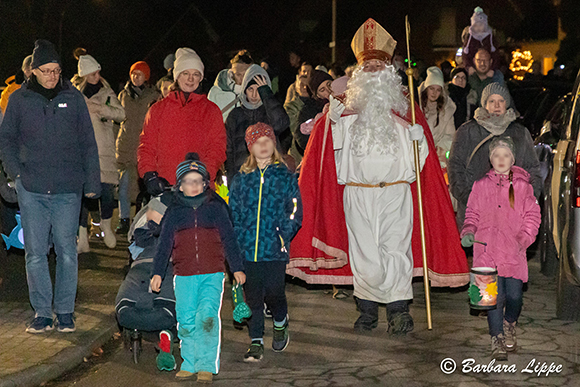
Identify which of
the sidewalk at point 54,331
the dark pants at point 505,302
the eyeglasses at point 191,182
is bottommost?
the sidewalk at point 54,331

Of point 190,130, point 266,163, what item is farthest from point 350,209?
point 190,130

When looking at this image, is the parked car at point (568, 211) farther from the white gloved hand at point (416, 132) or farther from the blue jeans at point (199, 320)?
the blue jeans at point (199, 320)

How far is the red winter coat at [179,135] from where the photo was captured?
25.3ft

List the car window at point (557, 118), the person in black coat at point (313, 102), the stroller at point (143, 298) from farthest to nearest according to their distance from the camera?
the car window at point (557, 118), the person in black coat at point (313, 102), the stroller at point (143, 298)

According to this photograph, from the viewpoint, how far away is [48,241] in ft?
25.1

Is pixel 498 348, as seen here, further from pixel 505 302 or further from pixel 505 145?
pixel 505 145

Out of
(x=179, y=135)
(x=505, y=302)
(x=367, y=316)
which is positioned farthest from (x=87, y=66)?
(x=505, y=302)

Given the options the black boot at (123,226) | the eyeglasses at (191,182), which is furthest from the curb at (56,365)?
the black boot at (123,226)

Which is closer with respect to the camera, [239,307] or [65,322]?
[239,307]

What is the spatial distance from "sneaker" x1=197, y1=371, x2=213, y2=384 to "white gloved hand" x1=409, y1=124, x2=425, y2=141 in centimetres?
266

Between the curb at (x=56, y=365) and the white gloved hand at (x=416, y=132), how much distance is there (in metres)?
3.09

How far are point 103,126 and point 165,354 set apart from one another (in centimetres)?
586

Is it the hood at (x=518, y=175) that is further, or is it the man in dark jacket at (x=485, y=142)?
the man in dark jacket at (x=485, y=142)

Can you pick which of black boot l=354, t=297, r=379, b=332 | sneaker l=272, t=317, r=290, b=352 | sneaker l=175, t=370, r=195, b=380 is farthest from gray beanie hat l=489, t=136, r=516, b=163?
sneaker l=175, t=370, r=195, b=380
